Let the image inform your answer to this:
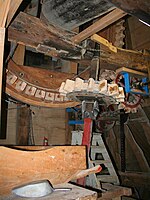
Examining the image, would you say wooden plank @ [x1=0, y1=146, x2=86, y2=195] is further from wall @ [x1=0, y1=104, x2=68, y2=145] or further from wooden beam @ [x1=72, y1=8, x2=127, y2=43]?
wall @ [x1=0, y1=104, x2=68, y2=145]

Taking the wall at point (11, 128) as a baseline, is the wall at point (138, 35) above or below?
above

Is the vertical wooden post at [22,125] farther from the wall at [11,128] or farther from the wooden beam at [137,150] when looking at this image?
the wooden beam at [137,150]

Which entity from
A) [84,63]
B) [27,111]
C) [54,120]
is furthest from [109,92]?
[54,120]

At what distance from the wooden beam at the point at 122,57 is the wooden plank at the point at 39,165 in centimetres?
97

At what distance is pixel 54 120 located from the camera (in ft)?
9.14

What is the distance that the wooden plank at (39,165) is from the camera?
0.88m

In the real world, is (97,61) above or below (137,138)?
above

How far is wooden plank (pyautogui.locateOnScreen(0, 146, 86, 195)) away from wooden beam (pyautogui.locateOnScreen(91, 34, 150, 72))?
0.97 metres

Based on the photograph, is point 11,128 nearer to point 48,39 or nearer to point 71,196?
point 48,39

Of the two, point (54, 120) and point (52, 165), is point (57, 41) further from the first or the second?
point (54, 120)

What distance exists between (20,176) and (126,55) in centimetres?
156

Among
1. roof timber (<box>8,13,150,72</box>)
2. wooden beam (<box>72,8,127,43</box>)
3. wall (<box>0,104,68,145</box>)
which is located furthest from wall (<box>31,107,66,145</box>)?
wooden beam (<box>72,8,127,43</box>)

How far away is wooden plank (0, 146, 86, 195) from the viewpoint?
2.90 ft

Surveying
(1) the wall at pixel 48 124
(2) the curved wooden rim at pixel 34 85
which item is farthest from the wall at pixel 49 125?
(2) the curved wooden rim at pixel 34 85
